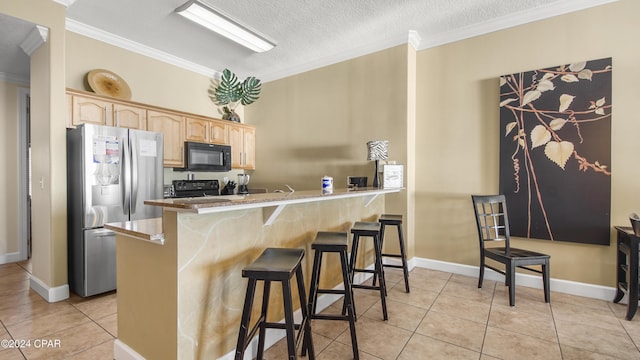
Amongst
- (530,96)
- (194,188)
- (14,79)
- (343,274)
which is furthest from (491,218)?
(14,79)

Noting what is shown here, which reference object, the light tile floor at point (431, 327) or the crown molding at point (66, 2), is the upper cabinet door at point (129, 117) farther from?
the light tile floor at point (431, 327)

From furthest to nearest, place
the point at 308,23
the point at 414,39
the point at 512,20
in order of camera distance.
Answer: the point at 414,39 < the point at 308,23 < the point at 512,20

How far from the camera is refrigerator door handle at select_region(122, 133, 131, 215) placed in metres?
2.89

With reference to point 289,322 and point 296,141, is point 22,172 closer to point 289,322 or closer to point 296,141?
point 296,141

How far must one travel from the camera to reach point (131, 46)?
363 centimetres

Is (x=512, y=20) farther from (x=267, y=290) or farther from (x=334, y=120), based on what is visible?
(x=267, y=290)

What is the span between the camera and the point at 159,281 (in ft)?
Answer: 4.94

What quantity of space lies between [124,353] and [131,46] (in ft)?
11.9

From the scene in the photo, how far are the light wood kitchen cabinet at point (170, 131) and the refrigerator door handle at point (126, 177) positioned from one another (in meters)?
0.68

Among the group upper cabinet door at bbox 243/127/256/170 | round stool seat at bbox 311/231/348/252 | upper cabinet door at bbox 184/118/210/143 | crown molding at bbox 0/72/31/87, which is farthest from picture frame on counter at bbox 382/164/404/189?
crown molding at bbox 0/72/31/87

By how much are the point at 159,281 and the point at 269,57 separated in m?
3.50

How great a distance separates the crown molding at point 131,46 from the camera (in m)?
3.21

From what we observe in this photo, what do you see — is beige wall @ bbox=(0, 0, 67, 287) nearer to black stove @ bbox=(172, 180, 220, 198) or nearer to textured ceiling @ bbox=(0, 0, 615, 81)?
textured ceiling @ bbox=(0, 0, 615, 81)

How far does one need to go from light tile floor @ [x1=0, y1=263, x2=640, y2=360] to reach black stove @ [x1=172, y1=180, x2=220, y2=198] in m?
1.46
